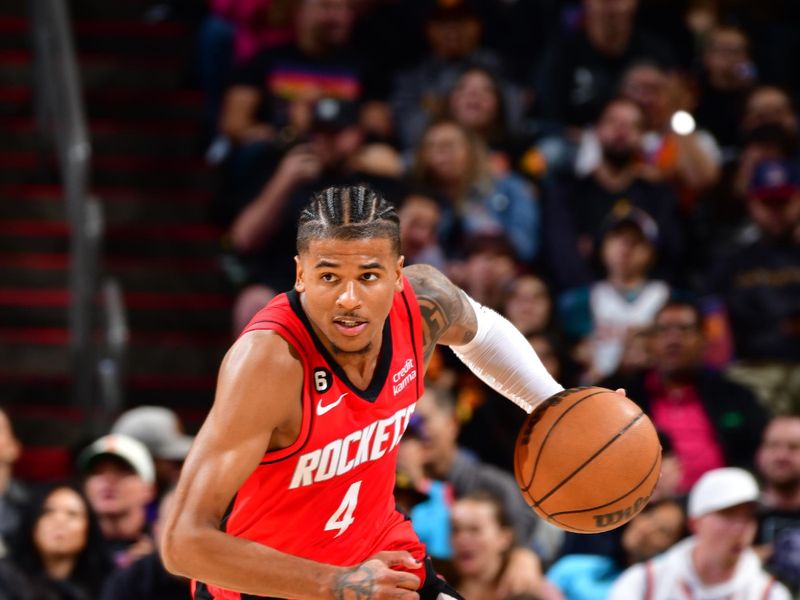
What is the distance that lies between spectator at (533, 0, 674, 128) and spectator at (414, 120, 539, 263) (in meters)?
1.08

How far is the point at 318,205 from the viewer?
13.8 feet

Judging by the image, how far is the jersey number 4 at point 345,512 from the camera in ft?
14.4

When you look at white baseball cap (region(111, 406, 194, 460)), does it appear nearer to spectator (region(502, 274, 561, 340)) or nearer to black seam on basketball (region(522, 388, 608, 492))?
spectator (region(502, 274, 561, 340))

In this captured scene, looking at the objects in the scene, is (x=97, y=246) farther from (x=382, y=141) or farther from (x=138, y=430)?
(x=382, y=141)

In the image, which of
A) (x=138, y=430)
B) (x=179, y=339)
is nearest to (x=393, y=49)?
(x=179, y=339)

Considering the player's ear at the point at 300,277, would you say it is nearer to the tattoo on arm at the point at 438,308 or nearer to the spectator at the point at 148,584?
the tattoo on arm at the point at 438,308

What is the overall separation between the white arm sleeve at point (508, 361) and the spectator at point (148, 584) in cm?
210

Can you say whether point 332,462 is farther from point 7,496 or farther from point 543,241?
point 543,241

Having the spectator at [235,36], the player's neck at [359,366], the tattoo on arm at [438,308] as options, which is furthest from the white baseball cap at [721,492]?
the spectator at [235,36]

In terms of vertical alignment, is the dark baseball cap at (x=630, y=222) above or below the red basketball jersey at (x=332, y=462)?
above

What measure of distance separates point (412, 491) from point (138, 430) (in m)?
1.95

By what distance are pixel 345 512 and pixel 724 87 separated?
7139 millimetres

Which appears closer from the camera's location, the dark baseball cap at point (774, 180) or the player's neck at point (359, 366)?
the player's neck at point (359, 366)

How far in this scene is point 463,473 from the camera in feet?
24.2
